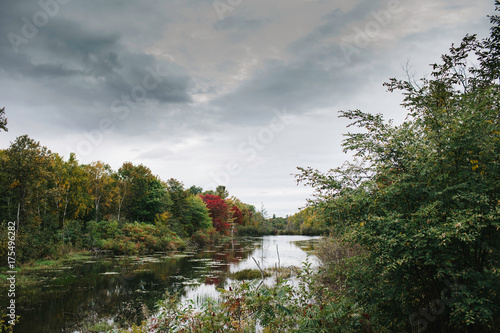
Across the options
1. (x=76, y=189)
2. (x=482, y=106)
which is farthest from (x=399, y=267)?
(x=76, y=189)

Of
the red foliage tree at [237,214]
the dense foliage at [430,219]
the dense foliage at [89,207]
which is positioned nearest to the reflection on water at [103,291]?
the dense foliage at [430,219]

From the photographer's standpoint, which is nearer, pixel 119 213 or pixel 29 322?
pixel 29 322

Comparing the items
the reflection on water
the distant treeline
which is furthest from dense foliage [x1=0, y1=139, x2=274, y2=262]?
the reflection on water

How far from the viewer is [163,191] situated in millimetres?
35562

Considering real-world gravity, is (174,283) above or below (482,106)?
below

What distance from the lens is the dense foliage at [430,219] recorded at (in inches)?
135

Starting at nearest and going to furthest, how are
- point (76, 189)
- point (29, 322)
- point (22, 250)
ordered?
point (29, 322) → point (22, 250) → point (76, 189)

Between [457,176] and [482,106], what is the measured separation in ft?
3.64

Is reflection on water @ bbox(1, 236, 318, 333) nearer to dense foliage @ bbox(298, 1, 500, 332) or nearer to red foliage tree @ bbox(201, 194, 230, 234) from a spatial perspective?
dense foliage @ bbox(298, 1, 500, 332)

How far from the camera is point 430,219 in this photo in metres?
3.59

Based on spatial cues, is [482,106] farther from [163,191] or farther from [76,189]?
[163,191]

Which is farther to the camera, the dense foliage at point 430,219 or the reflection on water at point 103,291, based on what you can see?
the reflection on water at point 103,291

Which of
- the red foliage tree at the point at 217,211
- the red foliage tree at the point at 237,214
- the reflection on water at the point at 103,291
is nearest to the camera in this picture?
the reflection on water at the point at 103,291

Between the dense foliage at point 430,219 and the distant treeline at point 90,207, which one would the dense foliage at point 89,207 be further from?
the dense foliage at point 430,219
